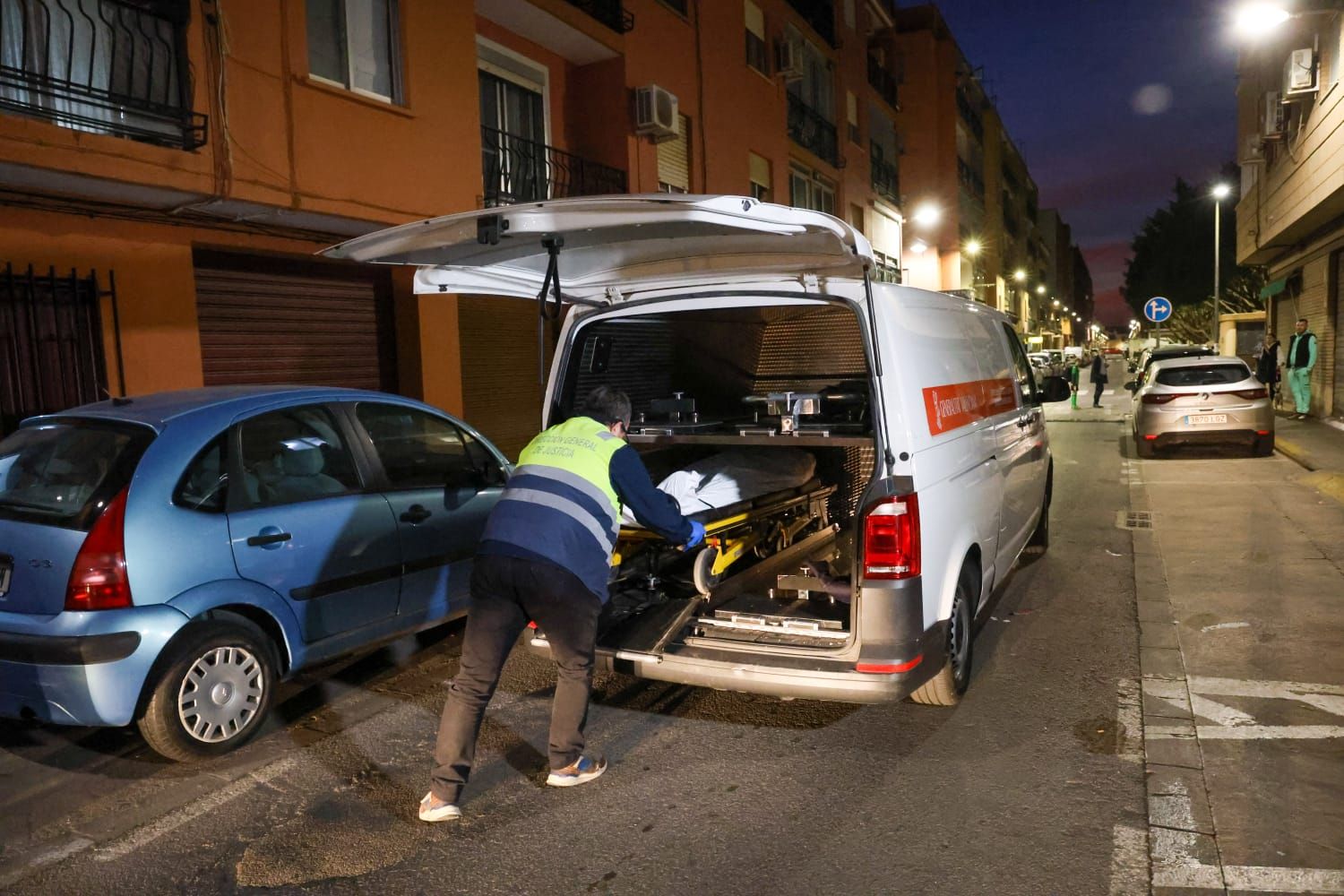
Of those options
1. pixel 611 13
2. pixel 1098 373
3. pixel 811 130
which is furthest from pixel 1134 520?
pixel 1098 373

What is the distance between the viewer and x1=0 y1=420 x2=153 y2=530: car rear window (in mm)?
3904

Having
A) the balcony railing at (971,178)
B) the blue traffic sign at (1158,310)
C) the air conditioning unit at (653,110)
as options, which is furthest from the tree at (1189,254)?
the air conditioning unit at (653,110)

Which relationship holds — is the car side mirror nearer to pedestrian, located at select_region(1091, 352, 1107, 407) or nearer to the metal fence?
the metal fence

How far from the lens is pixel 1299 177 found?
15.3 metres

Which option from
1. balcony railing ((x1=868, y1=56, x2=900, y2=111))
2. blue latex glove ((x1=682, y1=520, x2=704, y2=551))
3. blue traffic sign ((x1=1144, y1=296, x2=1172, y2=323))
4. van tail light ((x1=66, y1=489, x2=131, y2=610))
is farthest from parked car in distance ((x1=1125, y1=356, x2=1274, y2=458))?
balcony railing ((x1=868, y1=56, x2=900, y2=111))

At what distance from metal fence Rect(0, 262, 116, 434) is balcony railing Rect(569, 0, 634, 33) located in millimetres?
7707

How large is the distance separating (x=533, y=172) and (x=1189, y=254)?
50307 mm

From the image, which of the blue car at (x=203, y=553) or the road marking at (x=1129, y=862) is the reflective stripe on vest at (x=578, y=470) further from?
the road marking at (x=1129, y=862)

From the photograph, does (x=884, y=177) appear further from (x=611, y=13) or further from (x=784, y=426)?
(x=784, y=426)

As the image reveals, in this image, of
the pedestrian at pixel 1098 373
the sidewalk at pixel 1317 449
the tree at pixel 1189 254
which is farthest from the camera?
the tree at pixel 1189 254

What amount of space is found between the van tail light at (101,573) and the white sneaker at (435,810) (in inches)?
57.6

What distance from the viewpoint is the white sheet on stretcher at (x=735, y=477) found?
5.07 metres

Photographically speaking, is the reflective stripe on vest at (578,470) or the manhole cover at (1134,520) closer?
the reflective stripe on vest at (578,470)

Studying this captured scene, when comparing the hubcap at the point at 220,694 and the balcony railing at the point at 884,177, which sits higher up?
the balcony railing at the point at 884,177
